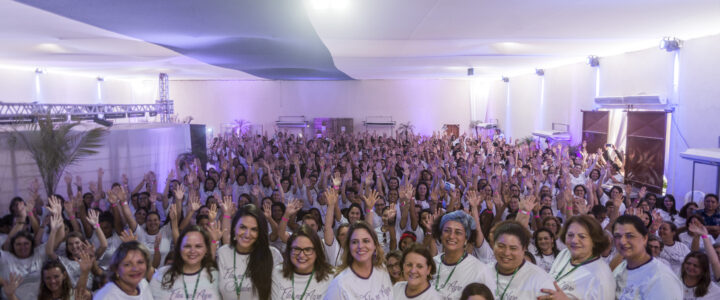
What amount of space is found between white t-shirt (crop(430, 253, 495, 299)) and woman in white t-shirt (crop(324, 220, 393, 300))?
0.37 metres

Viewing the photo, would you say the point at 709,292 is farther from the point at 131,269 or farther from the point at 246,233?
the point at 131,269

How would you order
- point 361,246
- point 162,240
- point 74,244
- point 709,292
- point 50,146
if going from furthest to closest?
point 50,146, point 162,240, point 74,244, point 709,292, point 361,246

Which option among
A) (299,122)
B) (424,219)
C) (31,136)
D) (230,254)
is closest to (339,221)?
(424,219)

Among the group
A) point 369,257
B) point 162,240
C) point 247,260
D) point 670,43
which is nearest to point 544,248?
point 369,257

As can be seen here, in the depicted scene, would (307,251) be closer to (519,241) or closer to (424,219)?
(519,241)

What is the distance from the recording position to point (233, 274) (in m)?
2.90

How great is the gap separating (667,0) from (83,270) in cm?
560

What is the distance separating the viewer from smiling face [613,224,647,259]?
2.72 m

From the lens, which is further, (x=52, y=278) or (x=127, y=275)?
(x=52, y=278)

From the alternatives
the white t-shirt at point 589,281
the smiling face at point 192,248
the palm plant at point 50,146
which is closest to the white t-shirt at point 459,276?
the white t-shirt at point 589,281

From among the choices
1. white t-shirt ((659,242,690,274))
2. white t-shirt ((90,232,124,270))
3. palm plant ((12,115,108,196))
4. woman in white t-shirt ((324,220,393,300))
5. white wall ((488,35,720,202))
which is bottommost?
white t-shirt ((90,232,124,270))

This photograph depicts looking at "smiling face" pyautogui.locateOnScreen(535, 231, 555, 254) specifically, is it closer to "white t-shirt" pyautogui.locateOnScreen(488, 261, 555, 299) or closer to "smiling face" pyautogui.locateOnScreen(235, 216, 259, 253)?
"white t-shirt" pyautogui.locateOnScreen(488, 261, 555, 299)

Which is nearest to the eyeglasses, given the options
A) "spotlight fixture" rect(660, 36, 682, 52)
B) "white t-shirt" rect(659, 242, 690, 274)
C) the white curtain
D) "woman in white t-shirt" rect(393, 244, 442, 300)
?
"woman in white t-shirt" rect(393, 244, 442, 300)

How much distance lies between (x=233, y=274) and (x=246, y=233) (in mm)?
267
